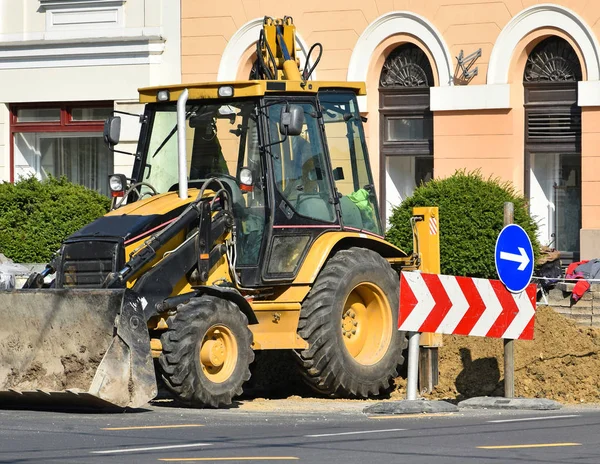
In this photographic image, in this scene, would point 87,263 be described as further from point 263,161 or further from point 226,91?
point 226,91

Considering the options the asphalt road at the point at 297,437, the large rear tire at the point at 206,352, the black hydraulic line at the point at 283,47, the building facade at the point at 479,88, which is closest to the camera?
the asphalt road at the point at 297,437

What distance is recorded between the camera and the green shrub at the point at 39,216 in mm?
23359

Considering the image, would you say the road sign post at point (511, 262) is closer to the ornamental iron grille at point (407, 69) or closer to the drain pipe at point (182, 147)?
the drain pipe at point (182, 147)

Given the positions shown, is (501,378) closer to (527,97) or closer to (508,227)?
(508,227)

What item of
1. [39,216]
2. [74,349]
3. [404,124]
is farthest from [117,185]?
[404,124]

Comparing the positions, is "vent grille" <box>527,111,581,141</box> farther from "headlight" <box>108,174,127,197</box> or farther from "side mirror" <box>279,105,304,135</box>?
"headlight" <box>108,174,127,197</box>

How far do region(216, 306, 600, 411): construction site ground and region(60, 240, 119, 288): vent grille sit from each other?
223 centimetres

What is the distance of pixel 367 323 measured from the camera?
15.0 m

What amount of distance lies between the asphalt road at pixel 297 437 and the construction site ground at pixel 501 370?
1796 millimetres

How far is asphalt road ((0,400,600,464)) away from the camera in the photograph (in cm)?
965

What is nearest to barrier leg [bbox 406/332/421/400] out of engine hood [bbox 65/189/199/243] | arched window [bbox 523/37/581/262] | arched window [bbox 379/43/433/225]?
engine hood [bbox 65/189/199/243]

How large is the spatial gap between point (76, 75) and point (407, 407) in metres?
14.3

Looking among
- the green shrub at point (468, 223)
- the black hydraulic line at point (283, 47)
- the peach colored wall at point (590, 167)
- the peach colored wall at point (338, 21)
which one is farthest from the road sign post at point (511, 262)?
the peach colored wall at point (338, 21)

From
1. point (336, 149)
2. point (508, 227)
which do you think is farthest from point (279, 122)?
point (508, 227)
